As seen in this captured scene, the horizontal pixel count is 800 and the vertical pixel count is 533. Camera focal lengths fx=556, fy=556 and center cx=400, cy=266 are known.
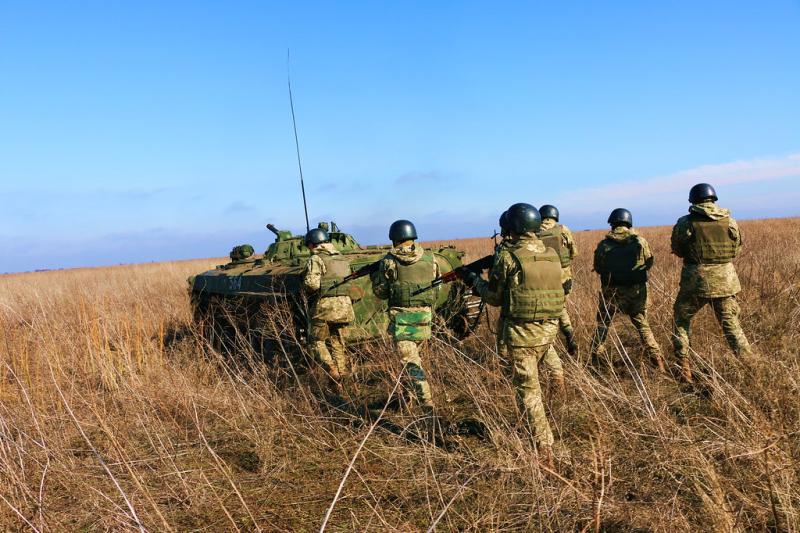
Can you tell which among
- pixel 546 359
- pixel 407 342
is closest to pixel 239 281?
pixel 407 342

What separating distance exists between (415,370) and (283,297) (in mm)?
2609

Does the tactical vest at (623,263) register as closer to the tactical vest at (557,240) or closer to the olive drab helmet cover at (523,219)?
the tactical vest at (557,240)

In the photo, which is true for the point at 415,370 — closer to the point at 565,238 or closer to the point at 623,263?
the point at 623,263

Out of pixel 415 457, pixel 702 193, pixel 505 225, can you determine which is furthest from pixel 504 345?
pixel 702 193

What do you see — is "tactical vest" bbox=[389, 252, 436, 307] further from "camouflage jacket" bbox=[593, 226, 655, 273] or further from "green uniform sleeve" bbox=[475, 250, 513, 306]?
"camouflage jacket" bbox=[593, 226, 655, 273]

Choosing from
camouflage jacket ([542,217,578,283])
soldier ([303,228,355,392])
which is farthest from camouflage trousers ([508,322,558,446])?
camouflage jacket ([542,217,578,283])

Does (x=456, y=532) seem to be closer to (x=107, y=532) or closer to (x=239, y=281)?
(x=107, y=532)

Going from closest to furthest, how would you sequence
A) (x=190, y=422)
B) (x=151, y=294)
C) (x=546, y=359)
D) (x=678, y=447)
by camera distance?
(x=678, y=447) → (x=546, y=359) → (x=190, y=422) → (x=151, y=294)

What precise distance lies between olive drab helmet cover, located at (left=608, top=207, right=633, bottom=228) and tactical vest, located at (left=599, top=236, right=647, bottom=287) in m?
0.20

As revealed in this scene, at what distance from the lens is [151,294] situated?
1441cm

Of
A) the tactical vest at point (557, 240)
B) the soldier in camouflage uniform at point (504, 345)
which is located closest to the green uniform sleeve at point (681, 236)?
the tactical vest at point (557, 240)

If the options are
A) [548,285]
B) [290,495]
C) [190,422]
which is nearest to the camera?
[290,495]

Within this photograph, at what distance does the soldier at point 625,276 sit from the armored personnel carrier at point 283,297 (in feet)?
4.49

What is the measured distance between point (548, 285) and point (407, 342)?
1479 millimetres
